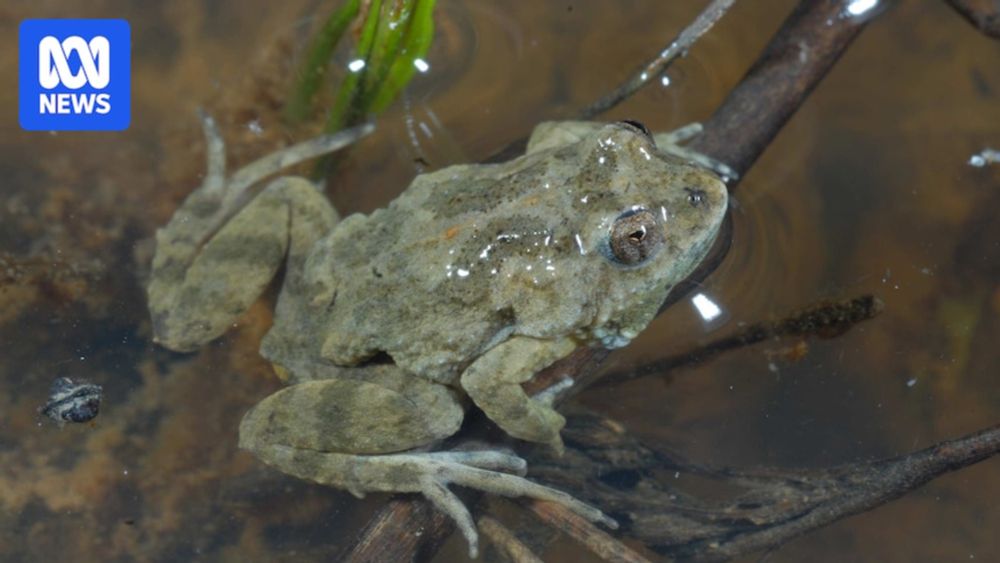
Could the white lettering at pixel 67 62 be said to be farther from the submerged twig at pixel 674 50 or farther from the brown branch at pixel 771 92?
the brown branch at pixel 771 92

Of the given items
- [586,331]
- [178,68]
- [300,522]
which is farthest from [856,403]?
[178,68]

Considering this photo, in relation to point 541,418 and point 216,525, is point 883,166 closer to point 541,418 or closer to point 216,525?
point 541,418

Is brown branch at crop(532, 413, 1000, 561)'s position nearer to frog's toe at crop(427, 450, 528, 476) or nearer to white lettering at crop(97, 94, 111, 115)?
frog's toe at crop(427, 450, 528, 476)

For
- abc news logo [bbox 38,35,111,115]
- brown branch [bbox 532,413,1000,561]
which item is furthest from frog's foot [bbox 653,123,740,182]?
abc news logo [bbox 38,35,111,115]

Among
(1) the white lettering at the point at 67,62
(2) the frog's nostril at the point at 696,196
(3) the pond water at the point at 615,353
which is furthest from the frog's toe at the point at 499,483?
(1) the white lettering at the point at 67,62

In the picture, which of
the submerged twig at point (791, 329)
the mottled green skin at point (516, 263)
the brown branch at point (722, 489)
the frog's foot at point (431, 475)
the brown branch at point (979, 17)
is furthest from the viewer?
the submerged twig at point (791, 329)

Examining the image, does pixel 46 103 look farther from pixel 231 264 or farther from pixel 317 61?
pixel 231 264

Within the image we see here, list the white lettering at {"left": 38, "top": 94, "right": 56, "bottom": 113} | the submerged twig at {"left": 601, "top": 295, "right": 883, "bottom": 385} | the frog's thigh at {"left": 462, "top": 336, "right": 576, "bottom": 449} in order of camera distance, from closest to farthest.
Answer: the frog's thigh at {"left": 462, "top": 336, "right": 576, "bottom": 449} < the submerged twig at {"left": 601, "top": 295, "right": 883, "bottom": 385} < the white lettering at {"left": 38, "top": 94, "right": 56, "bottom": 113}
